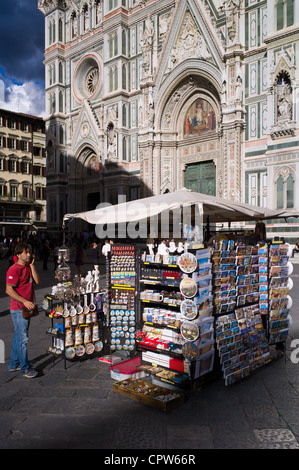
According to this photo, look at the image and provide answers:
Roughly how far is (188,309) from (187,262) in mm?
555

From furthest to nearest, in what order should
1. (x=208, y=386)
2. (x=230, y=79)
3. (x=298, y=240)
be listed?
1. (x=230, y=79)
2. (x=298, y=240)
3. (x=208, y=386)

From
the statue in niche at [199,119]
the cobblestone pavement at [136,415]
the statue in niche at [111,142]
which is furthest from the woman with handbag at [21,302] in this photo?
the statue in niche at [111,142]

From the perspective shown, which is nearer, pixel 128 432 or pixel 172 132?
pixel 128 432

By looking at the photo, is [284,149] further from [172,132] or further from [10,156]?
[10,156]

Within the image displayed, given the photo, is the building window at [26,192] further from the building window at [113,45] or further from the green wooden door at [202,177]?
the green wooden door at [202,177]

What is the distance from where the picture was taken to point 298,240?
53.0ft

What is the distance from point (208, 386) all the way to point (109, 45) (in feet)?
85.5

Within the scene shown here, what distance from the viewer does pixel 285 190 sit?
1733cm

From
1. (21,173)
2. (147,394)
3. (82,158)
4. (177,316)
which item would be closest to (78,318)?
(177,316)

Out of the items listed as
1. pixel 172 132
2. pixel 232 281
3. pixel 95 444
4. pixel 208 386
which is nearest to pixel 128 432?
pixel 95 444

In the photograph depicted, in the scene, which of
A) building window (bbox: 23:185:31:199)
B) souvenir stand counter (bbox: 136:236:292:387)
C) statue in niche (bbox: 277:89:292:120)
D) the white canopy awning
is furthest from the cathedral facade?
building window (bbox: 23:185:31:199)

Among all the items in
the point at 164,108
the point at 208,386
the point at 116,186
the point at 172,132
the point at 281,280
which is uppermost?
the point at 164,108

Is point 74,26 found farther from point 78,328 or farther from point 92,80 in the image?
point 78,328

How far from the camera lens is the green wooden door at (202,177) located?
21.9 m
